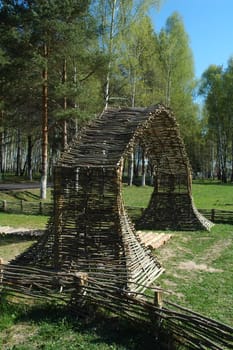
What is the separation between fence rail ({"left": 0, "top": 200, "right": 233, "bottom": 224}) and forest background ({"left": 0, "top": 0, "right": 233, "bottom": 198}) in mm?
2732

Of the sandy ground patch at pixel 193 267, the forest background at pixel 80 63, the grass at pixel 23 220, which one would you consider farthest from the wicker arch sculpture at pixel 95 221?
the grass at pixel 23 220

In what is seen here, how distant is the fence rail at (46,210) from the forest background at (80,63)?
273 cm

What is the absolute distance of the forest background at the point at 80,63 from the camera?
20.1 m

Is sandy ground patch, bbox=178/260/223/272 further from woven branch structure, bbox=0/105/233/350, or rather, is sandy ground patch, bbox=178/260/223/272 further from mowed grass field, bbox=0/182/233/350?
woven branch structure, bbox=0/105/233/350

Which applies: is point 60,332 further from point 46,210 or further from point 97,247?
point 46,210

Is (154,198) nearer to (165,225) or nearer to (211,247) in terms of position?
(165,225)

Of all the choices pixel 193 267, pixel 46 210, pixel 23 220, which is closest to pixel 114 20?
pixel 46 210

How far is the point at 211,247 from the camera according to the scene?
1246 cm

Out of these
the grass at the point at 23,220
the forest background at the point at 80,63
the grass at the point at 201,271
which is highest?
the forest background at the point at 80,63

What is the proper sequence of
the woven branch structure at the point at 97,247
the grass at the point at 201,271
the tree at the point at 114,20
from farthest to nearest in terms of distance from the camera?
the tree at the point at 114,20 → the grass at the point at 201,271 → the woven branch structure at the point at 97,247

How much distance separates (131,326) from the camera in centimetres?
637

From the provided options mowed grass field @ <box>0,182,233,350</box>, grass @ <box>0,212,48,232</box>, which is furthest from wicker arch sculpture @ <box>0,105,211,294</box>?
grass @ <box>0,212,48,232</box>

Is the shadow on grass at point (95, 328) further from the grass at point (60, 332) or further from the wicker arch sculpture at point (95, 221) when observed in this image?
the wicker arch sculpture at point (95, 221)

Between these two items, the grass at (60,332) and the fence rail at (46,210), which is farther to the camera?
the fence rail at (46,210)
